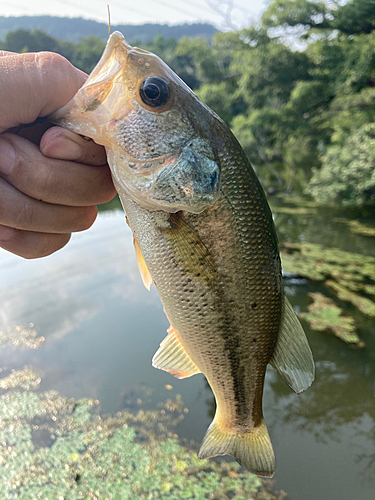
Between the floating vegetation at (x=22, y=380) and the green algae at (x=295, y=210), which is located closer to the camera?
the floating vegetation at (x=22, y=380)

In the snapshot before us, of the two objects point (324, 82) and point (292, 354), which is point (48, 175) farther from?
point (324, 82)

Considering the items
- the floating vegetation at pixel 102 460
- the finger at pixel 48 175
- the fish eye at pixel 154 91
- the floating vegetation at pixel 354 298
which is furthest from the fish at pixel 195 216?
the floating vegetation at pixel 354 298

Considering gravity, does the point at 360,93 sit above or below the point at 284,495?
above

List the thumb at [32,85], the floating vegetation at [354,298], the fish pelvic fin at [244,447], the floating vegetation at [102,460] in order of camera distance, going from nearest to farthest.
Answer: the thumb at [32,85] < the fish pelvic fin at [244,447] < the floating vegetation at [102,460] < the floating vegetation at [354,298]

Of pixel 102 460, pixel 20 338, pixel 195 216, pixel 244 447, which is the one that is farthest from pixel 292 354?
pixel 20 338

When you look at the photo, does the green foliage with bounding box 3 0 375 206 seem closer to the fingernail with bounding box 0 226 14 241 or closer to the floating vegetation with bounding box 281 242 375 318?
the floating vegetation with bounding box 281 242 375 318

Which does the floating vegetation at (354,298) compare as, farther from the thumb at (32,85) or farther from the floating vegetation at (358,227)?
the thumb at (32,85)

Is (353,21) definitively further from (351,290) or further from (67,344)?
(67,344)

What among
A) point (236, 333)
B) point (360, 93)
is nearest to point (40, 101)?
point (236, 333)
